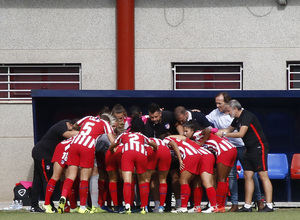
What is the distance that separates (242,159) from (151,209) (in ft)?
5.21

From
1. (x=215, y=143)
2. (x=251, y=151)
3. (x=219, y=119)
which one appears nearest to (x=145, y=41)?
(x=219, y=119)

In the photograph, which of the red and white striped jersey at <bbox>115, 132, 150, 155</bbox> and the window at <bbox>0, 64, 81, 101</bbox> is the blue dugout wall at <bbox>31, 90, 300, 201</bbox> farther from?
the window at <bbox>0, 64, 81, 101</bbox>

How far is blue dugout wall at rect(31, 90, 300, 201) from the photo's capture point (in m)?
12.8

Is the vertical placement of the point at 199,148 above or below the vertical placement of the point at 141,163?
above

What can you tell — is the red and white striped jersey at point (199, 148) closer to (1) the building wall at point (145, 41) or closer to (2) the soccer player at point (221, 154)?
(2) the soccer player at point (221, 154)

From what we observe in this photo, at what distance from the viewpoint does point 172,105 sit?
13.2m

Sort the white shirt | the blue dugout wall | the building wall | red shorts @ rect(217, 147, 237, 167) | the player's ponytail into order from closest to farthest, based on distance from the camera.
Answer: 1. red shorts @ rect(217, 147, 237, 167)
2. the player's ponytail
3. the white shirt
4. the blue dugout wall
5. the building wall

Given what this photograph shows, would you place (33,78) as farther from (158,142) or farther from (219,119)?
(158,142)

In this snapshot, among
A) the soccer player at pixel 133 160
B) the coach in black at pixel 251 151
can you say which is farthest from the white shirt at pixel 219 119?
the soccer player at pixel 133 160

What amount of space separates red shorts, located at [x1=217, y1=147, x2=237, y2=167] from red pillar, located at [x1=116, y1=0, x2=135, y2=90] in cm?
449

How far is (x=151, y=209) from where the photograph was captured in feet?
37.2

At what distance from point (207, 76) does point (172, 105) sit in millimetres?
2487

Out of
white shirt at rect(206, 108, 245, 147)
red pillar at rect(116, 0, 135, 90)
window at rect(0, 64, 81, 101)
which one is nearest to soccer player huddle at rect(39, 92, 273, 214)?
white shirt at rect(206, 108, 245, 147)

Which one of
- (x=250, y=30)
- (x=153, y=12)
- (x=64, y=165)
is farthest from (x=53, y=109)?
(x=250, y=30)
